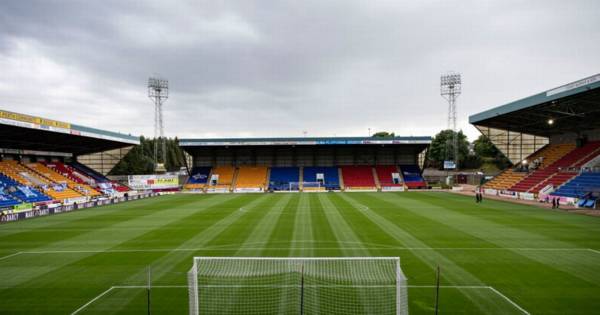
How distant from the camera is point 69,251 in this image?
13.4 m

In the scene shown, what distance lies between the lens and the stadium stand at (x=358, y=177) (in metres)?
47.1

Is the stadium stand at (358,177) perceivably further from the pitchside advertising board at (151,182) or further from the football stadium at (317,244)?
the pitchside advertising board at (151,182)

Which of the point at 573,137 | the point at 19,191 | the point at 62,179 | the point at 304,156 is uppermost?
the point at 573,137

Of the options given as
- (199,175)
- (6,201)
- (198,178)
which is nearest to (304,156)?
(199,175)

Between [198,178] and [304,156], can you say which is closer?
[198,178]

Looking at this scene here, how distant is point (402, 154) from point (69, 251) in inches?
1959

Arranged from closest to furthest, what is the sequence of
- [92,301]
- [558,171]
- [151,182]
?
[92,301], [558,171], [151,182]

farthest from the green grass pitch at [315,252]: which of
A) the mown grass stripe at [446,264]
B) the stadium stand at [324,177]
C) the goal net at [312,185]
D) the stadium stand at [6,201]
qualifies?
the stadium stand at [324,177]

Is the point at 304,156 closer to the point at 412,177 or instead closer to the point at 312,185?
the point at 312,185

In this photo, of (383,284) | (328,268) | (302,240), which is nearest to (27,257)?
(302,240)

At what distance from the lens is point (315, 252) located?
12.5m

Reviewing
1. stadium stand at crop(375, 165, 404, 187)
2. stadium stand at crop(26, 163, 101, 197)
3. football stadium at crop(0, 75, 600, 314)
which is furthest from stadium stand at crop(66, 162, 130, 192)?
stadium stand at crop(375, 165, 404, 187)

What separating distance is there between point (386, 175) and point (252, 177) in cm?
2361

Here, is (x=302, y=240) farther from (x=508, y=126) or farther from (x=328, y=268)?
(x=508, y=126)
